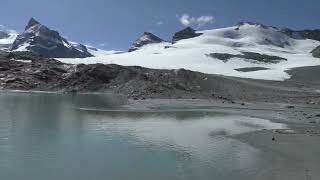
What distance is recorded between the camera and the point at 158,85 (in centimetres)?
10175

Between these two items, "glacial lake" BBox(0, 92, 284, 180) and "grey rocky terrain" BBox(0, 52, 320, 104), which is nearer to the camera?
"glacial lake" BBox(0, 92, 284, 180)

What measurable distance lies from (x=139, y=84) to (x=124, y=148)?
7142 cm

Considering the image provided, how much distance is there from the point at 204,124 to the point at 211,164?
23387mm

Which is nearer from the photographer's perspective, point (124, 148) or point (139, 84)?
point (124, 148)

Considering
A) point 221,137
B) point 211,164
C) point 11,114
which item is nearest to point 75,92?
point 11,114

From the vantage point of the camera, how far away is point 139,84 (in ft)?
349

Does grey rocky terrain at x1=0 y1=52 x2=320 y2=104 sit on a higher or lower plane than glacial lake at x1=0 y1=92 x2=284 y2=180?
higher

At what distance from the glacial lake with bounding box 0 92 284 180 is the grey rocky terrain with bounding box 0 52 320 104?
42.0 meters

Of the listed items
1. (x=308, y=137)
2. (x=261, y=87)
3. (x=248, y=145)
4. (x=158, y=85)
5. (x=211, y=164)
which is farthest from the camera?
(x=261, y=87)

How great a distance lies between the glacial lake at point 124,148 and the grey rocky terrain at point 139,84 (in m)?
42.0

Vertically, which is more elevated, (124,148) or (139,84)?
(139,84)

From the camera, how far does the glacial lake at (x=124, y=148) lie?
27250mm

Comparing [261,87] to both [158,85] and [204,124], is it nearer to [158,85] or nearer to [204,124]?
[158,85]

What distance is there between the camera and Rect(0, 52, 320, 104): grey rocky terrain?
99938 mm
